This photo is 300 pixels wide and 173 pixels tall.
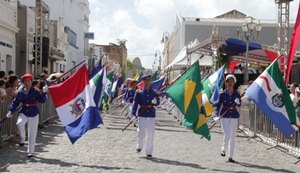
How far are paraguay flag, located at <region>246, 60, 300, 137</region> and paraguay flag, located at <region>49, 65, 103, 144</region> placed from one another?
3.44 m

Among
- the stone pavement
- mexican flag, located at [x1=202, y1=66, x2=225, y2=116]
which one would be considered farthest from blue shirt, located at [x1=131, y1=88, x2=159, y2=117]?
mexican flag, located at [x1=202, y1=66, x2=225, y2=116]

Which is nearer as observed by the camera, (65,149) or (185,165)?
(185,165)

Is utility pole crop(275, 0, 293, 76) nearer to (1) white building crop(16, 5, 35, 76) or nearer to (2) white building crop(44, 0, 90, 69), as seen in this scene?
(1) white building crop(16, 5, 35, 76)

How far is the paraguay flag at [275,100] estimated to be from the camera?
36.6ft

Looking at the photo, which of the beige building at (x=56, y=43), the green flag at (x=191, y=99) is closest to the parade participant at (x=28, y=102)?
the green flag at (x=191, y=99)

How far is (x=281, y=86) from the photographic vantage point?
11359 millimetres

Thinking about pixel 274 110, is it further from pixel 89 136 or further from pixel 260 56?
pixel 260 56

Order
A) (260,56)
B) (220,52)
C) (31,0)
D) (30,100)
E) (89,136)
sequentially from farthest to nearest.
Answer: (31,0), (260,56), (220,52), (89,136), (30,100)

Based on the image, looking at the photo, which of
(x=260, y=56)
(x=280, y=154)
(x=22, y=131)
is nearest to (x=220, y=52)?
(x=260, y=56)

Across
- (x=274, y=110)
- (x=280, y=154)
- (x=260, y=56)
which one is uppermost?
(x=260, y=56)

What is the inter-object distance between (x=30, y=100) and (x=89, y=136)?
4617mm

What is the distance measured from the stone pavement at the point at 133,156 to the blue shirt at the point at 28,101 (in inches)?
37.6

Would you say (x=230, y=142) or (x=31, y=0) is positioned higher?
(x=31, y=0)

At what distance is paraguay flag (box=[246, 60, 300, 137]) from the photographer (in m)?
11.2
